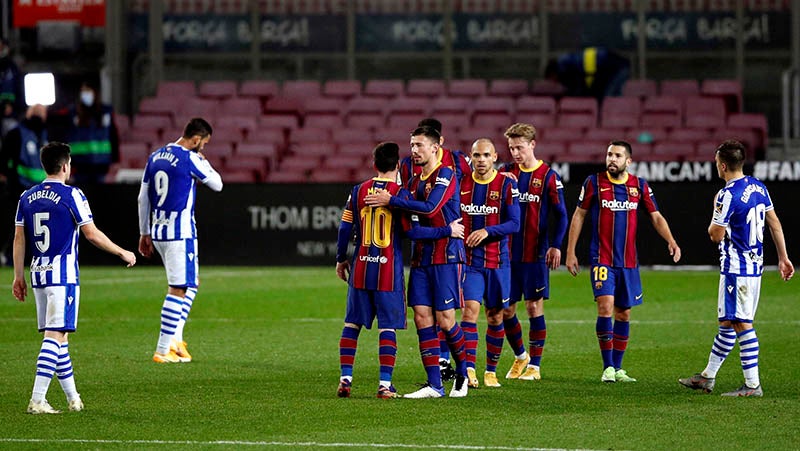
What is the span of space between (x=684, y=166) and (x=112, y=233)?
8.75m

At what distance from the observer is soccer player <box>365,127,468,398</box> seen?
390 inches

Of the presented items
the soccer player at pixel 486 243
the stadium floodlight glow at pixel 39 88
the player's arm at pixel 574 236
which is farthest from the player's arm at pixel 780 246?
the stadium floodlight glow at pixel 39 88

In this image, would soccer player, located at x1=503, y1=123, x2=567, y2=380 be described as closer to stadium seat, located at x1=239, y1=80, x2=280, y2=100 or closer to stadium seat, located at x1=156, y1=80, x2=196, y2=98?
stadium seat, located at x1=239, y1=80, x2=280, y2=100

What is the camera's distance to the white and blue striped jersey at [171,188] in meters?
12.3

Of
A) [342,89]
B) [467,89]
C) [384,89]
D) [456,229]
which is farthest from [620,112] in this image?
[456,229]

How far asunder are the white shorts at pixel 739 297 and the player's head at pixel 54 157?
4.54 metres

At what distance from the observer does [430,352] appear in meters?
9.88

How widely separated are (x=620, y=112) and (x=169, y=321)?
51.9ft

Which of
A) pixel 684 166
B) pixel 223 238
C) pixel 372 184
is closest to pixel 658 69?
pixel 684 166

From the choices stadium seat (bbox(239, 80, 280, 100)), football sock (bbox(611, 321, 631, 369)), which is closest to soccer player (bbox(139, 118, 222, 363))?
football sock (bbox(611, 321, 631, 369))

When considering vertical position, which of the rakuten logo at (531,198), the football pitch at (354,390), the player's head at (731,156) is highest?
the player's head at (731,156)

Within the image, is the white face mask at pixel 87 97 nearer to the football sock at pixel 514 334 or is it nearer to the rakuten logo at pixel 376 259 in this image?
the football sock at pixel 514 334

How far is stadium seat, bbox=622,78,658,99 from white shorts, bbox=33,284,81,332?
1931 centimetres

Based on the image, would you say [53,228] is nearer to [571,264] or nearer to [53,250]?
[53,250]
